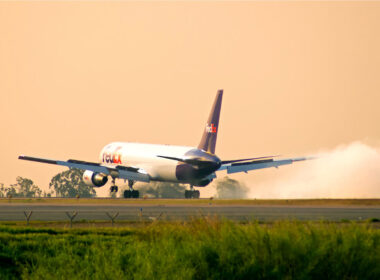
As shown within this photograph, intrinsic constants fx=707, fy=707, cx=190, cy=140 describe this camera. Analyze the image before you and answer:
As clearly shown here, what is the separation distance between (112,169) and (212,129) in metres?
12.5

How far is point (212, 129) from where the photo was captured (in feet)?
261

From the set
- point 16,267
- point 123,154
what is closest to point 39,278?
point 16,267

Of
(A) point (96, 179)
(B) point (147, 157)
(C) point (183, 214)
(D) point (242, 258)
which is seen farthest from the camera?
(B) point (147, 157)

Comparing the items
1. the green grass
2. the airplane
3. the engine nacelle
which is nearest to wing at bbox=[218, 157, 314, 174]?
the airplane

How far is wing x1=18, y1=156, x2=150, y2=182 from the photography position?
8025cm

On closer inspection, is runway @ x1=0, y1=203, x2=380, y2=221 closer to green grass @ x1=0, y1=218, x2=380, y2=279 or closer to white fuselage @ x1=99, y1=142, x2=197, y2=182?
green grass @ x1=0, y1=218, x2=380, y2=279

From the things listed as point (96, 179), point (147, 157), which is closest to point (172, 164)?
point (147, 157)

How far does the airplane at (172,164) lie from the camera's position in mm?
75438

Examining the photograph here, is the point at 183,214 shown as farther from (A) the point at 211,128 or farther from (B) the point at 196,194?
(B) the point at 196,194

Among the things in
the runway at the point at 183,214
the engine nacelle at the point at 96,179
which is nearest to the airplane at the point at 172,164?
the engine nacelle at the point at 96,179

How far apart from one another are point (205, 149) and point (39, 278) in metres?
60.8

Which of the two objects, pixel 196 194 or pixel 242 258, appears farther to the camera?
pixel 196 194

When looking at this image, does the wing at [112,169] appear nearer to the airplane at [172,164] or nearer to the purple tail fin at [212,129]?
the airplane at [172,164]

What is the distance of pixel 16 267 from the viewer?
21.9m
